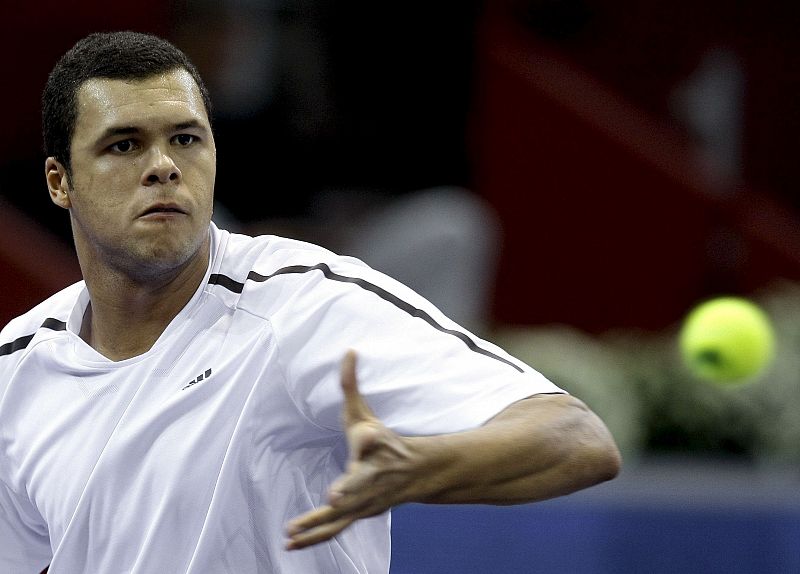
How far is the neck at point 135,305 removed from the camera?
113 inches

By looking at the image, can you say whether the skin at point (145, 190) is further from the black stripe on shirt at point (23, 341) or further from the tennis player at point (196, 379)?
the black stripe on shirt at point (23, 341)

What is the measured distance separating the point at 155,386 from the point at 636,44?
20.6 feet

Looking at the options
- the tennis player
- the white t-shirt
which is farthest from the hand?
the white t-shirt

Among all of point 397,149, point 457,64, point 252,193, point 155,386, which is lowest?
point 155,386

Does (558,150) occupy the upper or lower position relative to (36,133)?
upper

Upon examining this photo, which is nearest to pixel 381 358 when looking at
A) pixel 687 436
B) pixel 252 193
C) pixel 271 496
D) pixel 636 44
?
pixel 271 496

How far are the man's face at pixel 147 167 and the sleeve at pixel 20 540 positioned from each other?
25.6 inches

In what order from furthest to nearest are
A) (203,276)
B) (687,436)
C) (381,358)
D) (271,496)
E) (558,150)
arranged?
(558,150) < (687,436) < (203,276) < (271,496) < (381,358)

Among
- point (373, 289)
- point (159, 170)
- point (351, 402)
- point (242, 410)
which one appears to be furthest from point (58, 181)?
point (351, 402)

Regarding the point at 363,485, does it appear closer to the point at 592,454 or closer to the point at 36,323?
the point at 592,454

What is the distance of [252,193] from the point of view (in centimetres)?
715

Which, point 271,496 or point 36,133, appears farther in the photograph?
point 36,133

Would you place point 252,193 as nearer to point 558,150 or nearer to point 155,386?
point 558,150

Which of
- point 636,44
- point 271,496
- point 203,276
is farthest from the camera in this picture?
point 636,44
